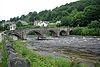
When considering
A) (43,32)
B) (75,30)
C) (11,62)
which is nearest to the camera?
(11,62)

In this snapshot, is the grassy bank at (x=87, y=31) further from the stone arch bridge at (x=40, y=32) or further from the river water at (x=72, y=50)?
the river water at (x=72, y=50)

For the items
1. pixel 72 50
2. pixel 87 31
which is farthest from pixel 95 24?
pixel 72 50

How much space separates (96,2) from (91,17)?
52.7ft

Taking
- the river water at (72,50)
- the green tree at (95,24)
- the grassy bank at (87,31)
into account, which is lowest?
the river water at (72,50)

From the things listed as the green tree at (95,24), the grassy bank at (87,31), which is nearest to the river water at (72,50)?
the grassy bank at (87,31)

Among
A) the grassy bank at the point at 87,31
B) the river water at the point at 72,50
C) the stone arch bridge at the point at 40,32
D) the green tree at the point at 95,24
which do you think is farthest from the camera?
the green tree at the point at 95,24

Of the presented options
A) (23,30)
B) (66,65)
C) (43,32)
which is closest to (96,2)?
(43,32)

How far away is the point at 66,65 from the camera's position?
1325cm

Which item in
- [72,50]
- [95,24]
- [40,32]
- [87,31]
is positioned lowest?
[72,50]

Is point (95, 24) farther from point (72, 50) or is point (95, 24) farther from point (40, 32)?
point (72, 50)

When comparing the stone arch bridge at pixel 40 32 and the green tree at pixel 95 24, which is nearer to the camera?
the stone arch bridge at pixel 40 32

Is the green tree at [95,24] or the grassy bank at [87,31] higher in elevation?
the green tree at [95,24]

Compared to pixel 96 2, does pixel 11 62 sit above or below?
below

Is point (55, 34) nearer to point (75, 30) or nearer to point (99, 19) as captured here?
point (75, 30)
